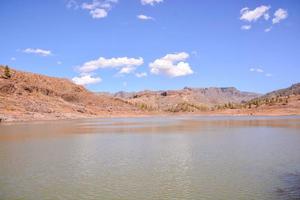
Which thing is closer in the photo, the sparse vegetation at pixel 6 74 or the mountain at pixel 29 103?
the mountain at pixel 29 103

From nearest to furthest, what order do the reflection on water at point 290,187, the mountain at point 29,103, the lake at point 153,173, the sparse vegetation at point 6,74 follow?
the reflection on water at point 290,187 → the lake at point 153,173 → the mountain at point 29,103 → the sparse vegetation at point 6,74

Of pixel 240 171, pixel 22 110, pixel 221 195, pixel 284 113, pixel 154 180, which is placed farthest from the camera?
pixel 284 113

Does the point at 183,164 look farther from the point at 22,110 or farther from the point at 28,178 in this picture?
the point at 22,110

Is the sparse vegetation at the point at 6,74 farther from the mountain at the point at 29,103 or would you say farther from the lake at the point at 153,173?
the lake at the point at 153,173

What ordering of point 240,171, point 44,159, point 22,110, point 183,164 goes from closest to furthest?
point 240,171
point 183,164
point 44,159
point 22,110

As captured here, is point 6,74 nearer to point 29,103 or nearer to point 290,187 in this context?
point 29,103

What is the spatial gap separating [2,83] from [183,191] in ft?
517

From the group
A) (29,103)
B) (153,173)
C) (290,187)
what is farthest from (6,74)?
(290,187)

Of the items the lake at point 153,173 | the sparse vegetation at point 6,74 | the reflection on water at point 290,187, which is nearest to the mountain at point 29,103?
the sparse vegetation at point 6,74

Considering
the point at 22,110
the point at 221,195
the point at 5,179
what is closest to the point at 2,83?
the point at 22,110

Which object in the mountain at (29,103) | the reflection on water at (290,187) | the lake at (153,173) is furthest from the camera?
the mountain at (29,103)

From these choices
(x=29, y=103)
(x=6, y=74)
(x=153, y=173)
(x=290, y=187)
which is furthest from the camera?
(x=6, y=74)

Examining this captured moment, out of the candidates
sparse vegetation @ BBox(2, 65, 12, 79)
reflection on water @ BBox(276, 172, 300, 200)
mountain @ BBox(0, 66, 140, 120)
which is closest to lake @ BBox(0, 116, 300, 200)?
reflection on water @ BBox(276, 172, 300, 200)

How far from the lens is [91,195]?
69.8ft
